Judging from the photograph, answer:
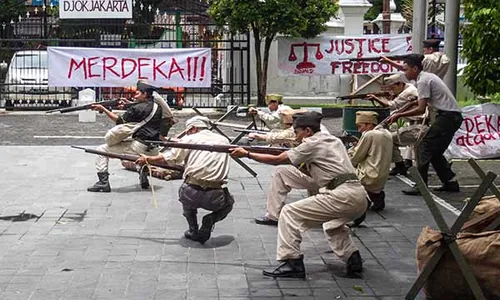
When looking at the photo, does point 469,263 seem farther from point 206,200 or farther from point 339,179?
point 206,200

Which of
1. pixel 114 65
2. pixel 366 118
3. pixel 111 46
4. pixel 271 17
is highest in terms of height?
pixel 271 17

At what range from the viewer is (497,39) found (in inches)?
450

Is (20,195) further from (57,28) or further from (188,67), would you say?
(57,28)

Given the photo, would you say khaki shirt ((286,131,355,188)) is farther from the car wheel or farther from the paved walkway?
the car wheel

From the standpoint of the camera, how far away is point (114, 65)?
68.2 feet

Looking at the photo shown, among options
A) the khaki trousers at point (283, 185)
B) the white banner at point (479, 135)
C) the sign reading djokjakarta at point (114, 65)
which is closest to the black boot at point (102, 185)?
the khaki trousers at point (283, 185)

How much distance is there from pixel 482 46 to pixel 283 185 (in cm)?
405

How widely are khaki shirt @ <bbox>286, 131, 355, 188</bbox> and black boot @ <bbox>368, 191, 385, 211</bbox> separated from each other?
2850 millimetres

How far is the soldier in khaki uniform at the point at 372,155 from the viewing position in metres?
9.80

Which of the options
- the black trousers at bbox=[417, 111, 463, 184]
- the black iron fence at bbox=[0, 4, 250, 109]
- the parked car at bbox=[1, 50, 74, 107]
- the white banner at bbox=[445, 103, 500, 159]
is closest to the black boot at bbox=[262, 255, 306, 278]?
the black trousers at bbox=[417, 111, 463, 184]

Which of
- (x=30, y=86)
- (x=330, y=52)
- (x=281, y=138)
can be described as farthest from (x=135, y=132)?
(x=30, y=86)

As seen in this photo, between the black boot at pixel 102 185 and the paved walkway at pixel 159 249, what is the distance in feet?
0.89

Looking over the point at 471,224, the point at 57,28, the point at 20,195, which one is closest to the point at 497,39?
the point at 471,224

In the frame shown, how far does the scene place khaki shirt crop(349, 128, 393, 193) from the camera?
32.1 feet
